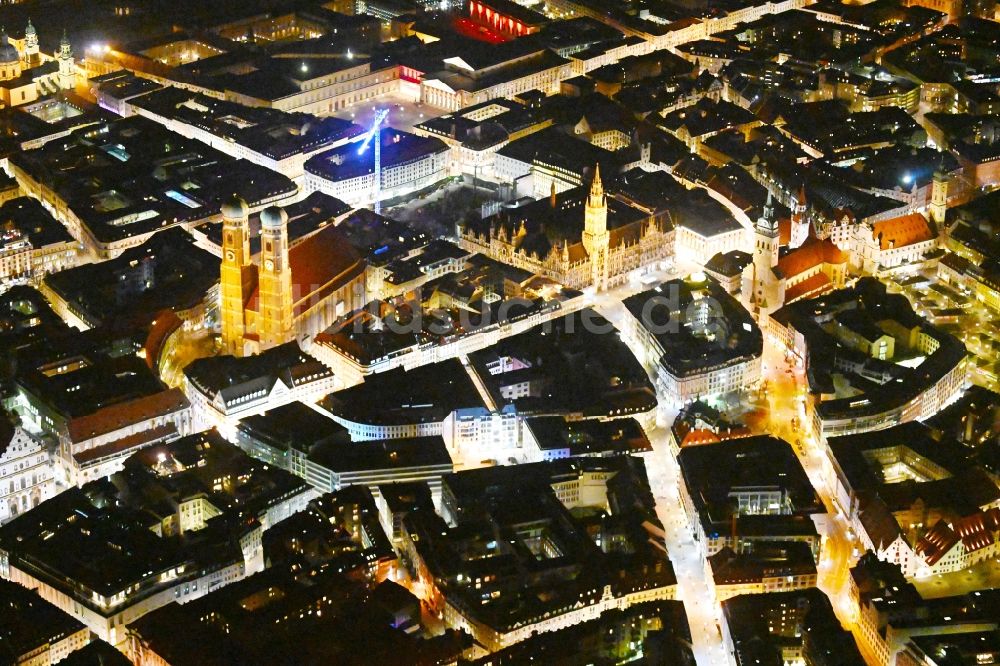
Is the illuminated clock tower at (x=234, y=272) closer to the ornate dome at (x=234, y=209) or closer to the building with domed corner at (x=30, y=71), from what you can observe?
the ornate dome at (x=234, y=209)

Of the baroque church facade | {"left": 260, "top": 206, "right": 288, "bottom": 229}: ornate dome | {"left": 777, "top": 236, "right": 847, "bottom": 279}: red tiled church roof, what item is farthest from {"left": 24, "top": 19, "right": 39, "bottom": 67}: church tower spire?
{"left": 777, "top": 236, "right": 847, "bottom": 279}: red tiled church roof

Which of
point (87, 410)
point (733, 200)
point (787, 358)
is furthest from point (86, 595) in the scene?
point (733, 200)

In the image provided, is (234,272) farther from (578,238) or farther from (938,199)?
(938,199)

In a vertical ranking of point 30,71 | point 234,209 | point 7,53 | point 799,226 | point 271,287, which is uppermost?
point 234,209

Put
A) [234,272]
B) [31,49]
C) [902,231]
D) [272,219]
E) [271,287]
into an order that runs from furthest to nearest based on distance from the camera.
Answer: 1. [31,49]
2. [902,231]
3. [234,272]
4. [271,287]
5. [272,219]

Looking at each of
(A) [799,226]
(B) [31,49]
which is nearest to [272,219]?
(A) [799,226]

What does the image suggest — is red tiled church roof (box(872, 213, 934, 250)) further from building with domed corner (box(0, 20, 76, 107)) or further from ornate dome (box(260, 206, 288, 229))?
building with domed corner (box(0, 20, 76, 107))

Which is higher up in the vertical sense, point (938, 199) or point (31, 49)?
point (938, 199)

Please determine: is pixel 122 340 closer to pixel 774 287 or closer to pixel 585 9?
pixel 774 287
